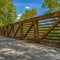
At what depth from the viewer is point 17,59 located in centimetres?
349

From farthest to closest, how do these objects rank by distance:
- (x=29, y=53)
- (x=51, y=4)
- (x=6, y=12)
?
(x=6, y=12) < (x=51, y=4) < (x=29, y=53)

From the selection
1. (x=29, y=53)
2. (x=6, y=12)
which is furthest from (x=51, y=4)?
(x=29, y=53)

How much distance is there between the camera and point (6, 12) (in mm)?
34250

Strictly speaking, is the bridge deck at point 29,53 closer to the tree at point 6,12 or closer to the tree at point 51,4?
the tree at point 51,4

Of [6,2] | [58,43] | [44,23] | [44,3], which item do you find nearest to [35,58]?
[58,43]

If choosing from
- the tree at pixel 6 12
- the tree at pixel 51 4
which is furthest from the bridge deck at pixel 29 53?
the tree at pixel 6 12

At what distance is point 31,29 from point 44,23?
120 centimetres

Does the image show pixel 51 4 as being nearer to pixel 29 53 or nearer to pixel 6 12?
pixel 6 12

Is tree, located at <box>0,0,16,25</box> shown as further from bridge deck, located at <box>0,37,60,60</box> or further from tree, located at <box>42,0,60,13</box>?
bridge deck, located at <box>0,37,60,60</box>

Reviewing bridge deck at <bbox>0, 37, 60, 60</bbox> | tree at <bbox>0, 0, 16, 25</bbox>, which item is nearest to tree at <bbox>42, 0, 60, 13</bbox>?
tree at <bbox>0, 0, 16, 25</bbox>

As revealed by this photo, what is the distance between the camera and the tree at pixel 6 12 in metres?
33.4

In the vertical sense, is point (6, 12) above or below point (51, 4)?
below

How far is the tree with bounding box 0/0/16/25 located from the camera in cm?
3341

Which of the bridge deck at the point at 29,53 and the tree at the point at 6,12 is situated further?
the tree at the point at 6,12
